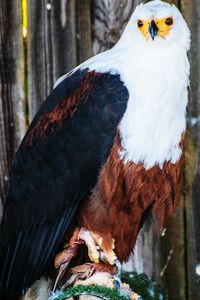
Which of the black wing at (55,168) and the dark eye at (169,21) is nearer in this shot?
the black wing at (55,168)

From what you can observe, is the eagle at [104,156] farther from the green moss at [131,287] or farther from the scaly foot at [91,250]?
the green moss at [131,287]

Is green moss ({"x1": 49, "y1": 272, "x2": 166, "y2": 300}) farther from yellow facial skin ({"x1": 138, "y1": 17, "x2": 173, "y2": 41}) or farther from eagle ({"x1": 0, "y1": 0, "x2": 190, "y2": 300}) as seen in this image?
yellow facial skin ({"x1": 138, "y1": 17, "x2": 173, "y2": 41})

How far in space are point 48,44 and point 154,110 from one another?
1.19m

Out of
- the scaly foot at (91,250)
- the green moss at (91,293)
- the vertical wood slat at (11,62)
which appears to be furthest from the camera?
the vertical wood slat at (11,62)

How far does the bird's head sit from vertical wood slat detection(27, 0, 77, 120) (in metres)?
0.80

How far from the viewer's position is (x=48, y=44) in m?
5.33

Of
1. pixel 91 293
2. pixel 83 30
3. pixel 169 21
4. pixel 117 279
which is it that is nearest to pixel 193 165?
pixel 83 30

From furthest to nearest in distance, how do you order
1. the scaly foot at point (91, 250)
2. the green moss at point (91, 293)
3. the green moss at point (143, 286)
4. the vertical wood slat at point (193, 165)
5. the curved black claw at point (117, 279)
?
the vertical wood slat at point (193, 165), the green moss at point (143, 286), the scaly foot at point (91, 250), the curved black claw at point (117, 279), the green moss at point (91, 293)

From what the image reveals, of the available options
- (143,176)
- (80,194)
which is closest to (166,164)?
(143,176)

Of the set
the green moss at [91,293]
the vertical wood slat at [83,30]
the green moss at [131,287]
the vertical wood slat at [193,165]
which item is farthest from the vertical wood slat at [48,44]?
the green moss at [91,293]

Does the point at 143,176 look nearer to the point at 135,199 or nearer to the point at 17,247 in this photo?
the point at 135,199

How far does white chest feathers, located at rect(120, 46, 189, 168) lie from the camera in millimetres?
4309

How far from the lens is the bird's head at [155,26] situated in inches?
176

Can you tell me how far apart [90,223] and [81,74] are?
2.24 ft
